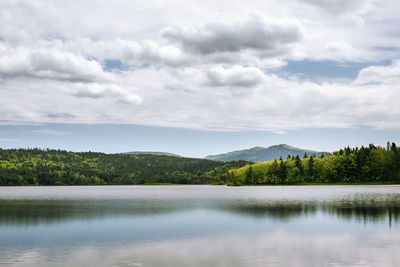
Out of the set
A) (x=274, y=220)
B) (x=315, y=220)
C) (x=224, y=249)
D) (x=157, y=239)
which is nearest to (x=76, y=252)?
(x=157, y=239)

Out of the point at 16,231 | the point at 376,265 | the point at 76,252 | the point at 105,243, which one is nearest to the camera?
the point at 376,265

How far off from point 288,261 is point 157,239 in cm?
1551

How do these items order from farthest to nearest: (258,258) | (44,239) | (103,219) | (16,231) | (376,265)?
1. (103,219)
2. (16,231)
3. (44,239)
4. (258,258)
5. (376,265)

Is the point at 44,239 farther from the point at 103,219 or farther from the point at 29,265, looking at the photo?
the point at 103,219

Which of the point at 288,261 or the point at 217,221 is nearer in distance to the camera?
the point at 288,261

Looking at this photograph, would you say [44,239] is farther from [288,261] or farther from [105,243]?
[288,261]

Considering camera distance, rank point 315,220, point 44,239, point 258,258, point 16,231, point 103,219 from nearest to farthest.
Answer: point 258,258, point 44,239, point 16,231, point 315,220, point 103,219

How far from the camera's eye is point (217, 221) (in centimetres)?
5450

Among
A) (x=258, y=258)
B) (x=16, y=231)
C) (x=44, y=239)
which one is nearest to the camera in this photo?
(x=258, y=258)

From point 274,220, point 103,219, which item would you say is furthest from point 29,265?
point 274,220

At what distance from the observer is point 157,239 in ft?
128

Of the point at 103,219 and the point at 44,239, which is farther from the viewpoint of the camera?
the point at 103,219

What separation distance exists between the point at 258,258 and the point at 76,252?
628 inches

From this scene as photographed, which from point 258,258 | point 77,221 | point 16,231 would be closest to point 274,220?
point 258,258
